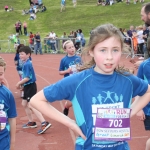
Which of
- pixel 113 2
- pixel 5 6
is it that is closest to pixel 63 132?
pixel 113 2

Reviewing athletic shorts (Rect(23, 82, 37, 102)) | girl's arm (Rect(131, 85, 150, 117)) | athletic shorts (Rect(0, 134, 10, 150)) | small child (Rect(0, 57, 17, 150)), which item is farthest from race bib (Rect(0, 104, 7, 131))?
athletic shorts (Rect(23, 82, 37, 102))

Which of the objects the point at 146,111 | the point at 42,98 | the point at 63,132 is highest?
the point at 42,98

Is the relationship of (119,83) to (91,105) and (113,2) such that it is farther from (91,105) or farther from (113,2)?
(113,2)

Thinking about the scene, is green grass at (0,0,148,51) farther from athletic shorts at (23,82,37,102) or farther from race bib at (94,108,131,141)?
race bib at (94,108,131,141)

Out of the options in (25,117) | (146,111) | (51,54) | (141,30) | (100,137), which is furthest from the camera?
(51,54)

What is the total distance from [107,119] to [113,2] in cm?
3978

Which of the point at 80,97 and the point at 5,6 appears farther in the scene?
the point at 5,6

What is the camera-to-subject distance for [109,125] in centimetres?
280

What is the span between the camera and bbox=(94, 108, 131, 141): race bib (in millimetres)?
2783

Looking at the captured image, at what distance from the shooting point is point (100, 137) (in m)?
2.78

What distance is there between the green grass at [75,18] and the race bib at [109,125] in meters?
31.4

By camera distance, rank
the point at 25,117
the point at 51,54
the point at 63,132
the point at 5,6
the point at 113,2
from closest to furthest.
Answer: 1. the point at 63,132
2. the point at 25,117
3. the point at 51,54
4. the point at 113,2
5. the point at 5,6

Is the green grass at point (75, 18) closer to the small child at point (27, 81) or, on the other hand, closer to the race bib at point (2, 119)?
the small child at point (27, 81)

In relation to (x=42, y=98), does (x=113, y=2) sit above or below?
above
